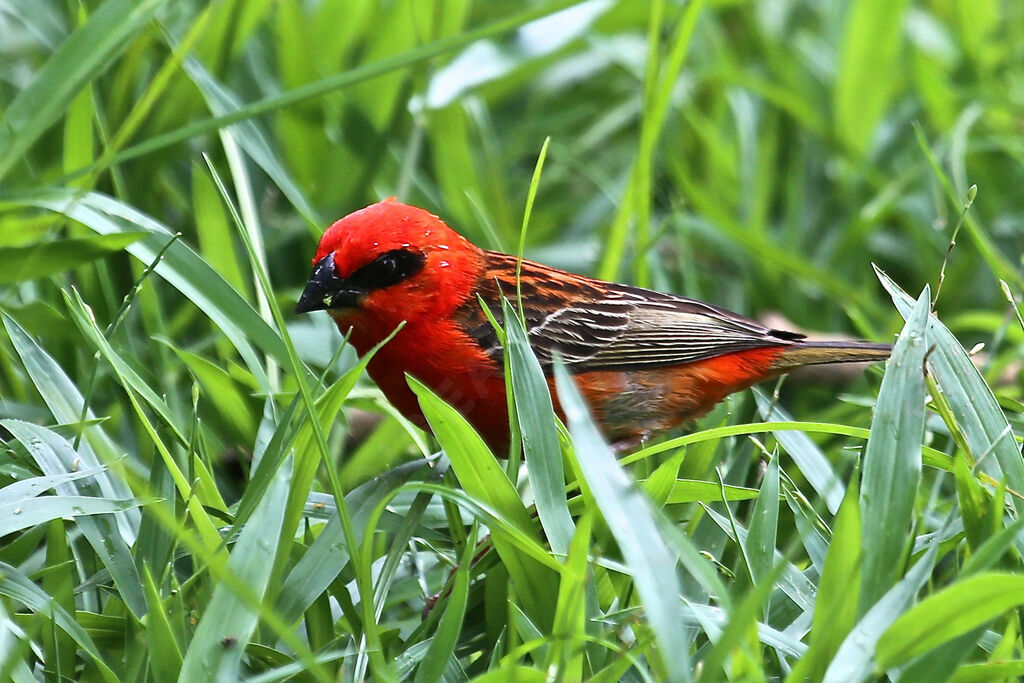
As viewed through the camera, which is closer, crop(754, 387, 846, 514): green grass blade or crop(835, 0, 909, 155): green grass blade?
crop(754, 387, 846, 514): green grass blade

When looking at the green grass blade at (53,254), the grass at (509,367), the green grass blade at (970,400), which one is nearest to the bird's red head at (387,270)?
the grass at (509,367)

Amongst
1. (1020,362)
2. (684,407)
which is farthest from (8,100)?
(1020,362)

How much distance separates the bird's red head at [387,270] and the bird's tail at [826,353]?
3.19 ft

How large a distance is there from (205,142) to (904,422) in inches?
116

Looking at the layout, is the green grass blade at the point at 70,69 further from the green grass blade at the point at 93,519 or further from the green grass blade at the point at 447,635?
the green grass blade at the point at 447,635

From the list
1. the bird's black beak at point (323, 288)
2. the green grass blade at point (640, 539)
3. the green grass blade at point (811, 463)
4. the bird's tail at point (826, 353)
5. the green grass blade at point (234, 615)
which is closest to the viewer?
the green grass blade at point (640, 539)

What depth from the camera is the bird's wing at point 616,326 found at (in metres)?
3.54

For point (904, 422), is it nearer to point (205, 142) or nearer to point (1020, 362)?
point (1020, 362)

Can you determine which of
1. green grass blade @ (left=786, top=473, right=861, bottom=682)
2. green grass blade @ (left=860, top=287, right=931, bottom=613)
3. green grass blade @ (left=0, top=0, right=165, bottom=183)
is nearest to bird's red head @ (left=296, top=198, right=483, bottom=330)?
green grass blade @ (left=0, top=0, right=165, bottom=183)

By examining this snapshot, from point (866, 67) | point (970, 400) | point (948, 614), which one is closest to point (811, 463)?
point (970, 400)

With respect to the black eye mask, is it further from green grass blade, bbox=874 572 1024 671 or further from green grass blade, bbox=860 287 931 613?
green grass blade, bbox=874 572 1024 671

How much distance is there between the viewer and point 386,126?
438 centimetres

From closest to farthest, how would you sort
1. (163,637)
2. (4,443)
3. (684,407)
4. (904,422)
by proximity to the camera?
1. (163,637)
2. (904,422)
3. (4,443)
4. (684,407)

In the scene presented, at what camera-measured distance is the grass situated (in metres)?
2.06
